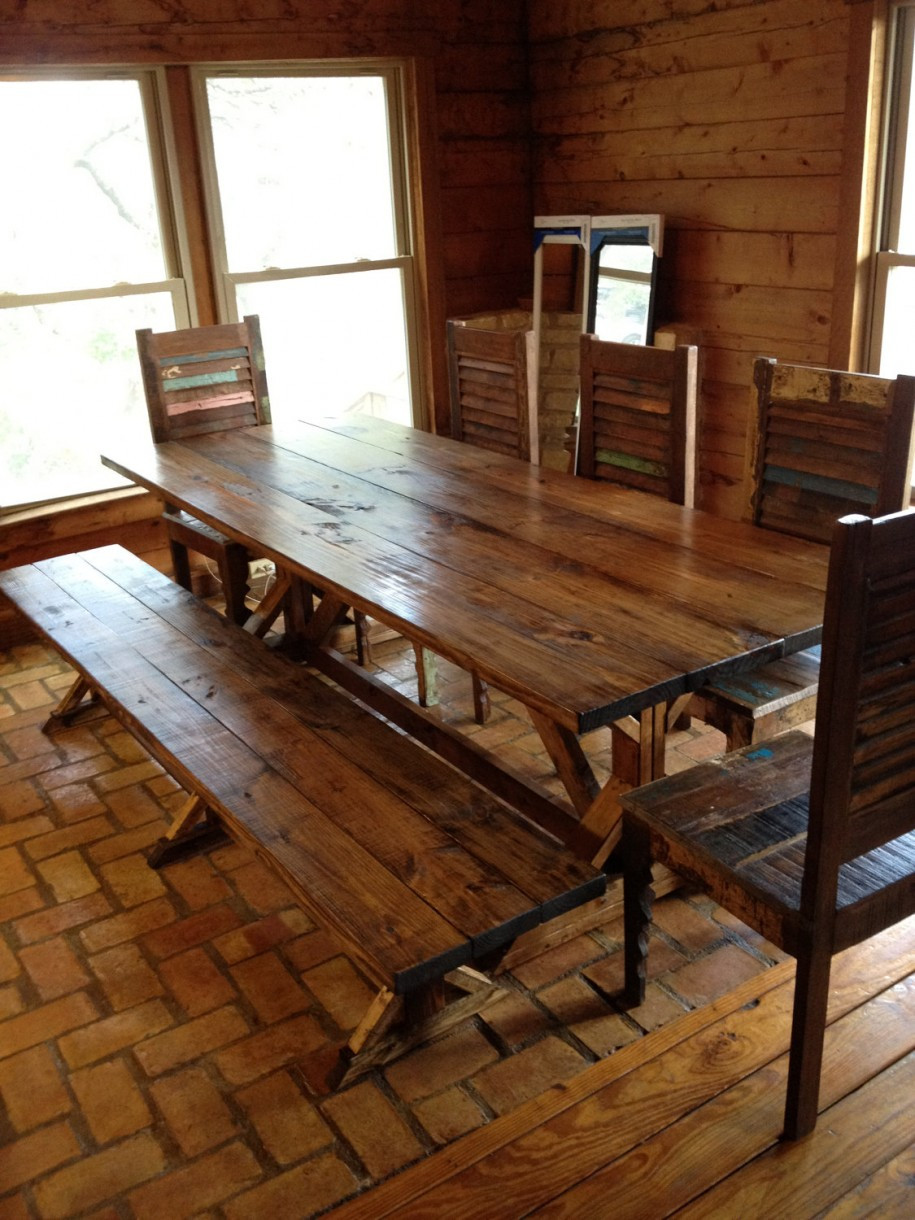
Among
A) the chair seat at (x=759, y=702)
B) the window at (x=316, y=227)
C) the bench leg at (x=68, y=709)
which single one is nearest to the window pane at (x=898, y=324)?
the chair seat at (x=759, y=702)

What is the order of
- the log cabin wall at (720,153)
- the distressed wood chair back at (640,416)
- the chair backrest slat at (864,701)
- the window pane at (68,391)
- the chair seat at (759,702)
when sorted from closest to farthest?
1. the chair backrest slat at (864,701)
2. the chair seat at (759,702)
3. the distressed wood chair back at (640,416)
4. the log cabin wall at (720,153)
5. the window pane at (68,391)

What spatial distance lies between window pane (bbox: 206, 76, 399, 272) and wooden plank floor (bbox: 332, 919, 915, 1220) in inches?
136

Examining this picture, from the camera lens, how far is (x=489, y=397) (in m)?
3.52

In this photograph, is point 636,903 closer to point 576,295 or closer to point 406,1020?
point 406,1020

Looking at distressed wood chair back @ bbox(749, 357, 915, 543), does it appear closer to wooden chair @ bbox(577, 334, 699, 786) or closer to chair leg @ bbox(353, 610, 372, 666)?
wooden chair @ bbox(577, 334, 699, 786)

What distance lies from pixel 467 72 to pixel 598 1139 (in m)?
4.17

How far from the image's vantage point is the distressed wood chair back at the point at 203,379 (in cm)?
365

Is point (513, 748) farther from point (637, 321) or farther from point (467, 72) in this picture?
point (467, 72)

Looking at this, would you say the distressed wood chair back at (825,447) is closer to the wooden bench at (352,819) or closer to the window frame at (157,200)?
the wooden bench at (352,819)

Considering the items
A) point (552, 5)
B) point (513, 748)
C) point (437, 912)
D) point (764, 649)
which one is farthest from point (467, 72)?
point (437, 912)

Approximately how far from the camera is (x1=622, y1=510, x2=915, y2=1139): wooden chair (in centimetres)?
138

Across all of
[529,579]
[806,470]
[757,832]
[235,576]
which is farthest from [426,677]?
[757,832]

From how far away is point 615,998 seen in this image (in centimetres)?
217

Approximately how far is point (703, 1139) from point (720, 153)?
3313 mm
